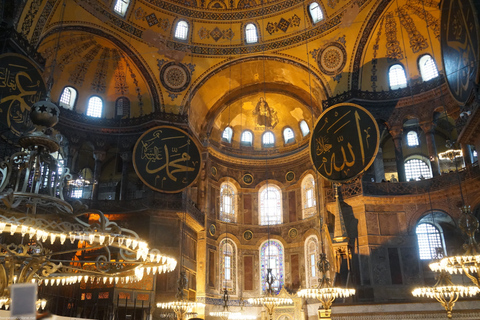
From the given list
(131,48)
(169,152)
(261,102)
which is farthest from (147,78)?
(261,102)

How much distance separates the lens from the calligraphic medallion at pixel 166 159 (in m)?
14.7

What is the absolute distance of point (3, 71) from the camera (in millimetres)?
11875

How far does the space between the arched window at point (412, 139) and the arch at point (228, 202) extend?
8.21 meters

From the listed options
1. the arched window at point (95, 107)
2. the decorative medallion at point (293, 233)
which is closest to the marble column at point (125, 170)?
the arched window at point (95, 107)

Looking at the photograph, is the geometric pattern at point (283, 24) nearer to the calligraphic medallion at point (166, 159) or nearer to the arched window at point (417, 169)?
the calligraphic medallion at point (166, 159)

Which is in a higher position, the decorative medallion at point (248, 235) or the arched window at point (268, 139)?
the arched window at point (268, 139)

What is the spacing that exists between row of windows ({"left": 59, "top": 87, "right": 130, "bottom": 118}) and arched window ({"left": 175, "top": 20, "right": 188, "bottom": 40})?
3507 millimetres

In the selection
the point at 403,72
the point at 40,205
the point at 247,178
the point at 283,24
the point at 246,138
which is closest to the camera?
the point at 40,205

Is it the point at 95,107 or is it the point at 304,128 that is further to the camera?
the point at 304,128

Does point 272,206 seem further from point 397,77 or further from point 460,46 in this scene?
point 460,46

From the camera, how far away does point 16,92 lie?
1219cm

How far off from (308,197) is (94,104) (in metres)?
10.2

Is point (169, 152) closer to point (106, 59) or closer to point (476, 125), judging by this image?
point (106, 59)

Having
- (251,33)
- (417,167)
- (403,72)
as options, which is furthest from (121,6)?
(417,167)
